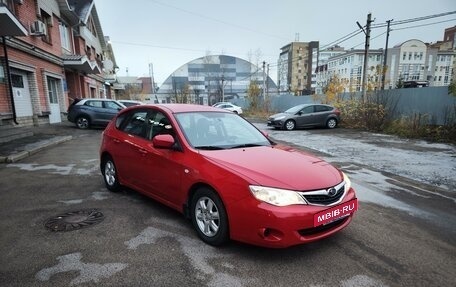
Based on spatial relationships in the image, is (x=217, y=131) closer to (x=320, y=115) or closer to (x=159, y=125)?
(x=159, y=125)

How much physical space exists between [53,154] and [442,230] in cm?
941

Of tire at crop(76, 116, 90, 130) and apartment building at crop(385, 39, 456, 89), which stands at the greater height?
apartment building at crop(385, 39, 456, 89)

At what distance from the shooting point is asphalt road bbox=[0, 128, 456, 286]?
2.82 m

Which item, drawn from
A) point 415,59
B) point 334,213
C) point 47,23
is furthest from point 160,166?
point 415,59

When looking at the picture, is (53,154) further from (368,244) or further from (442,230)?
(442,230)

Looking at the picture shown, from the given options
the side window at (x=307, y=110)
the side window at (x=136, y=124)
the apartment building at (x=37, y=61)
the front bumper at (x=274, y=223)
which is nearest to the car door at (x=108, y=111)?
the apartment building at (x=37, y=61)

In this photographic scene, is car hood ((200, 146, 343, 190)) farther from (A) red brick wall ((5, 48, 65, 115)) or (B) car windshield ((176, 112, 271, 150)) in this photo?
(A) red brick wall ((5, 48, 65, 115))

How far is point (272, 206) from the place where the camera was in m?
2.88

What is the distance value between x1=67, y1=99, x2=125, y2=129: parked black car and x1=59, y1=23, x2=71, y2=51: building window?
22.2 feet

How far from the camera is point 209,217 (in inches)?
135

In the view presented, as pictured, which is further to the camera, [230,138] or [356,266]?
[230,138]

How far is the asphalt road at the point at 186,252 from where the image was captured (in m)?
2.82

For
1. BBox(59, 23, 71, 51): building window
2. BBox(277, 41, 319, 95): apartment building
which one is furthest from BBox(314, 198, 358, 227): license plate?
BBox(277, 41, 319, 95): apartment building

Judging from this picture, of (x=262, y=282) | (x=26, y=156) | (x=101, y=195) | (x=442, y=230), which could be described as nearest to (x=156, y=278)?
(x=262, y=282)
